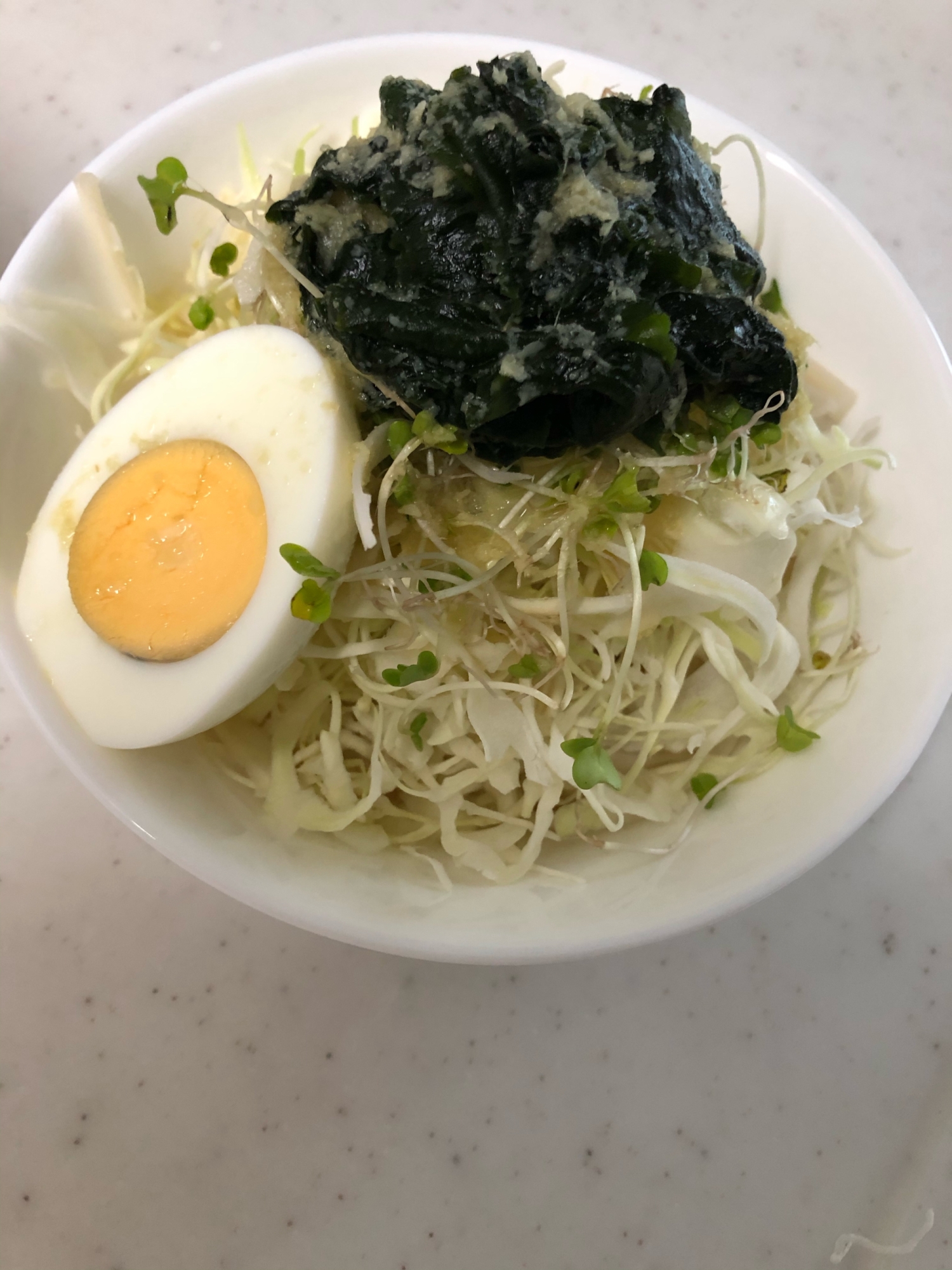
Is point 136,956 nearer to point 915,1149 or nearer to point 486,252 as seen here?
point 486,252

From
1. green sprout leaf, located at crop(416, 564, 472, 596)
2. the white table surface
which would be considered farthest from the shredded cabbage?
the white table surface

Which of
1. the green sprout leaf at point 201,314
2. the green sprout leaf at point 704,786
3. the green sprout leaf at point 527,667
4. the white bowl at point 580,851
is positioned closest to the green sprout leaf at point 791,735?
the white bowl at point 580,851

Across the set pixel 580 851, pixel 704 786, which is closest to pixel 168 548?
pixel 580 851

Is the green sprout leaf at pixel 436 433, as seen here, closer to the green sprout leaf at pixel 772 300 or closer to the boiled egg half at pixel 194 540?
the boiled egg half at pixel 194 540

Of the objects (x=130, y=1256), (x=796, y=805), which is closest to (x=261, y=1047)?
(x=130, y=1256)

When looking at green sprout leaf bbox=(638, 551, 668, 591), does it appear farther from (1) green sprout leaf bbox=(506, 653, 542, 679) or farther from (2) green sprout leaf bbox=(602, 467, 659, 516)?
(1) green sprout leaf bbox=(506, 653, 542, 679)
